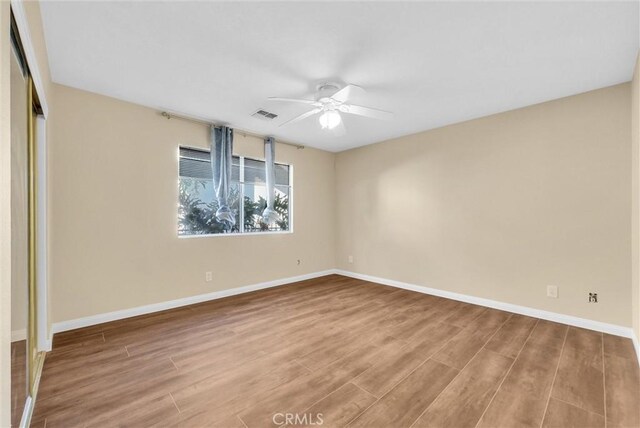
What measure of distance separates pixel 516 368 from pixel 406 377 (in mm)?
897

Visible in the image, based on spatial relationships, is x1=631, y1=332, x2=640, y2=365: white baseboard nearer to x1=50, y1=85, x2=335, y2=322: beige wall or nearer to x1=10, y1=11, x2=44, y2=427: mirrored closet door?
x1=10, y1=11, x2=44, y2=427: mirrored closet door

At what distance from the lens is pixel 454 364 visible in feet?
7.02

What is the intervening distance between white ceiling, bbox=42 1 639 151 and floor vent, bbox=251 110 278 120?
0.24 meters

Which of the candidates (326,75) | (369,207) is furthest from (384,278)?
(326,75)

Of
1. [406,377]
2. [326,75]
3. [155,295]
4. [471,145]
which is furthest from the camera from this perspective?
[471,145]

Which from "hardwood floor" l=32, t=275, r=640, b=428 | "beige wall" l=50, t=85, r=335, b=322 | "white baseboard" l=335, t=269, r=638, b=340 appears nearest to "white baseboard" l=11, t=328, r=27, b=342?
"hardwood floor" l=32, t=275, r=640, b=428

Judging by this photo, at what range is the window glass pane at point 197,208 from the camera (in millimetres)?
3641

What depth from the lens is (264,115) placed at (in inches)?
138

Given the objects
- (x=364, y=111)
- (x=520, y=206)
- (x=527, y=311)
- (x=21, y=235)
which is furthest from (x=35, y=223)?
(x=527, y=311)

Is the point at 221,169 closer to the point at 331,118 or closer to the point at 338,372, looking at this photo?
the point at 331,118

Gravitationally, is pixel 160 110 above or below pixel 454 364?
above

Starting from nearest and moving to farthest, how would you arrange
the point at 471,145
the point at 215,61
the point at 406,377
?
the point at 406,377 → the point at 215,61 → the point at 471,145

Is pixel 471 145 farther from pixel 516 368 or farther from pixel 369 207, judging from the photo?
pixel 516 368

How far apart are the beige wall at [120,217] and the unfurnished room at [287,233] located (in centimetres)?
2
